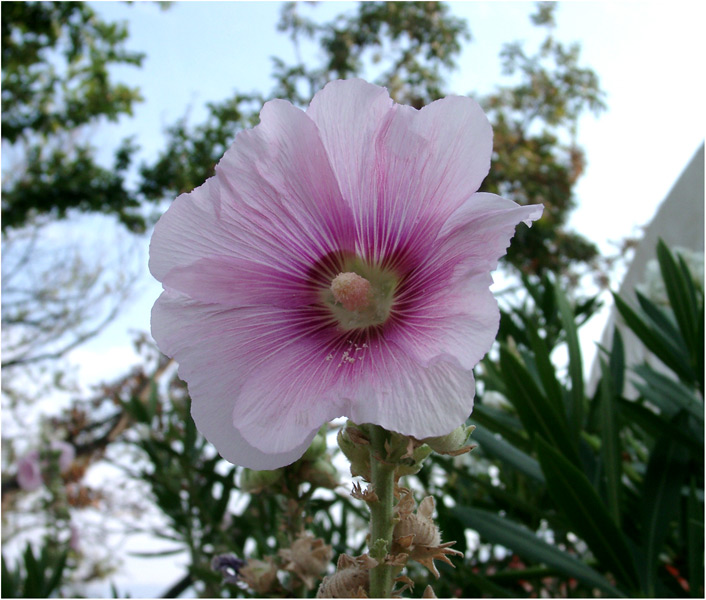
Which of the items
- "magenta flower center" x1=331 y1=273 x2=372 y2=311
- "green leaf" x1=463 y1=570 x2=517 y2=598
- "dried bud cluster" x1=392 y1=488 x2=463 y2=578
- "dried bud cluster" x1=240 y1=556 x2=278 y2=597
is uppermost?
"magenta flower center" x1=331 y1=273 x2=372 y2=311

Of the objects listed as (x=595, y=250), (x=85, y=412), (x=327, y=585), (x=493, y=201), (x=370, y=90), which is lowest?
(x=327, y=585)

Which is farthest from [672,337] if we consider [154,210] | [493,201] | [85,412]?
[154,210]

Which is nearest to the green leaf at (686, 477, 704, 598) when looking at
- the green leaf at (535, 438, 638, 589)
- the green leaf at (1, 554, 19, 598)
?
the green leaf at (535, 438, 638, 589)

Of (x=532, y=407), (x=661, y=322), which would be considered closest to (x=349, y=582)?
(x=532, y=407)

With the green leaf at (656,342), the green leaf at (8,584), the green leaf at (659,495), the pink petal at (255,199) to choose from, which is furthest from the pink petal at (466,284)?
the green leaf at (8,584)

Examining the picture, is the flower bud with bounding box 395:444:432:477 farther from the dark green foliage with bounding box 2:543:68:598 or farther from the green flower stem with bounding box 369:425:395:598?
the dark green foliage with bounding box 2:543:68:598

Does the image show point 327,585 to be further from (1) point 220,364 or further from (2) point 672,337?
(2) point 672,337

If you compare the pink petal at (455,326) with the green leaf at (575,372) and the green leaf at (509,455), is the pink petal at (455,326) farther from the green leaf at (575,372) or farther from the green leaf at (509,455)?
the green leaf at (575,372)
